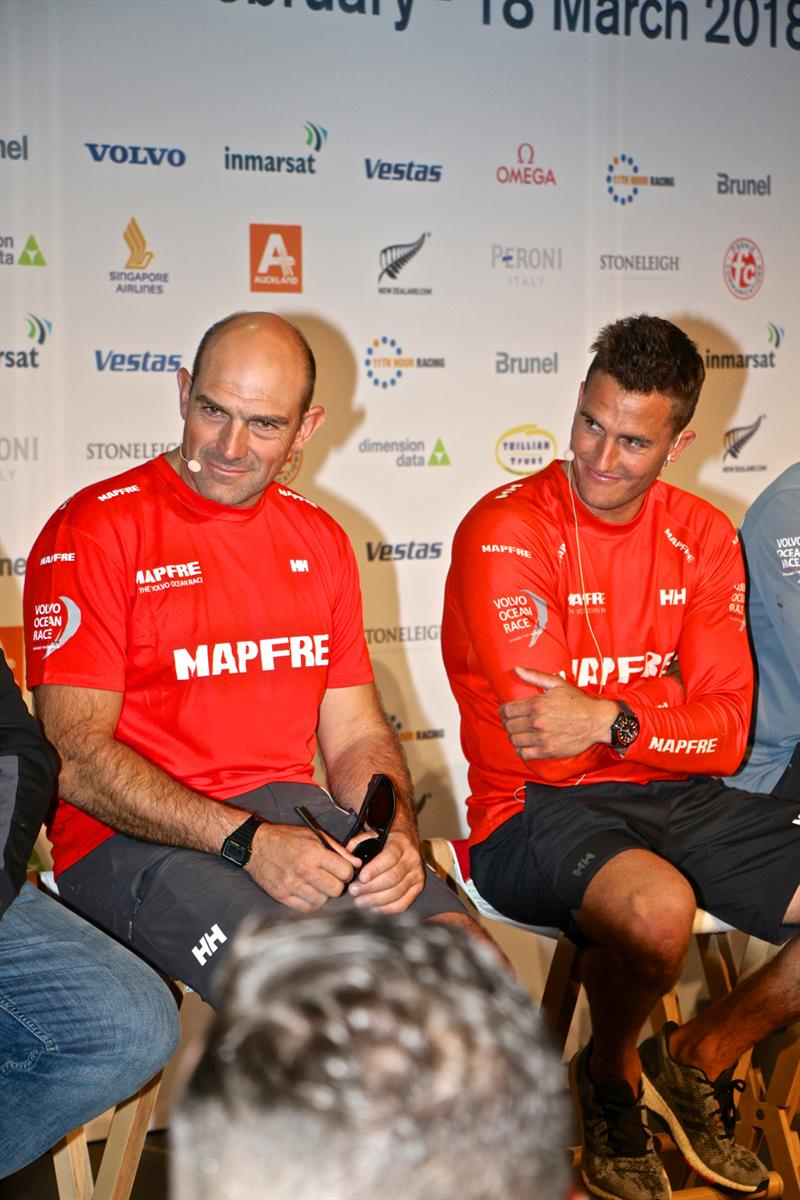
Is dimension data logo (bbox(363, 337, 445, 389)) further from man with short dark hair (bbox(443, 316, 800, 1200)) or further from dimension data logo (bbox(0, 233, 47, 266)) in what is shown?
man with short dark hair (bbox(443, 316, 800, 1200))

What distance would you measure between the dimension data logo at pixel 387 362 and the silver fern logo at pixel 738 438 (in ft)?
3.25

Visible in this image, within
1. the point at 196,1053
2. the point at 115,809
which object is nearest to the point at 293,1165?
the point at 196,1053

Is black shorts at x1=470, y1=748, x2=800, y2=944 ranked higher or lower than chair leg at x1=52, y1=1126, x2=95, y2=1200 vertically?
higher

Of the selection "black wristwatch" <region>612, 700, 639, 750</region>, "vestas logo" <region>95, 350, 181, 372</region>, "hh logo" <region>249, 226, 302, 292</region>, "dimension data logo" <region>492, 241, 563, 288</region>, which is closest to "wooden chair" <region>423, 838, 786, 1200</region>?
"black wristwatch" <region>612, 700, 639, 750</region>

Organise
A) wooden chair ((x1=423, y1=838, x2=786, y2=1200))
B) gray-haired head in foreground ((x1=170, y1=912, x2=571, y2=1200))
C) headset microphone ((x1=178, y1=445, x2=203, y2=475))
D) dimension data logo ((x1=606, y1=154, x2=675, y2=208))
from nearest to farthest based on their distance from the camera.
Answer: gray-haired head in foreground ((x1=170, y1=912, x2=571, y2=1200)) < headset microphone ((x1=178, y1=445, x2=203, y2=475)) < wooden chair ((x1=423, y1=838, x2=786, y2=1200)) < dimension data logo ((x1=606, y1=154, x2=675, y2=208))

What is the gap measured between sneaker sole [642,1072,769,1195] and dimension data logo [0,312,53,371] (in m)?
2.09

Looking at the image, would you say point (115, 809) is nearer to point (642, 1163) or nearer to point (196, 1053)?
point (642, 1163)

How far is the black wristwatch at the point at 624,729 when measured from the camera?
7.07 feet

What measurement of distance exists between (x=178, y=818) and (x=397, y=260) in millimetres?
1957

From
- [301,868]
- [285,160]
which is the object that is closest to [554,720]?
[301,868]

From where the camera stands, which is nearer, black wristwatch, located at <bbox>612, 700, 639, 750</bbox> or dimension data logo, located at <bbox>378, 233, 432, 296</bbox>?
black wristwatch, located at <bbox>612, 700, 639, 750</bbox>

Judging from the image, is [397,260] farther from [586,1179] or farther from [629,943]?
[586,1179]

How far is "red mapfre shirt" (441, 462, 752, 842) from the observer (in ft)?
7.24

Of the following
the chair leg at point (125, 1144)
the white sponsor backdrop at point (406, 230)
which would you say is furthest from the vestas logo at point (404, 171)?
the chair leg at point (125, 1144)
